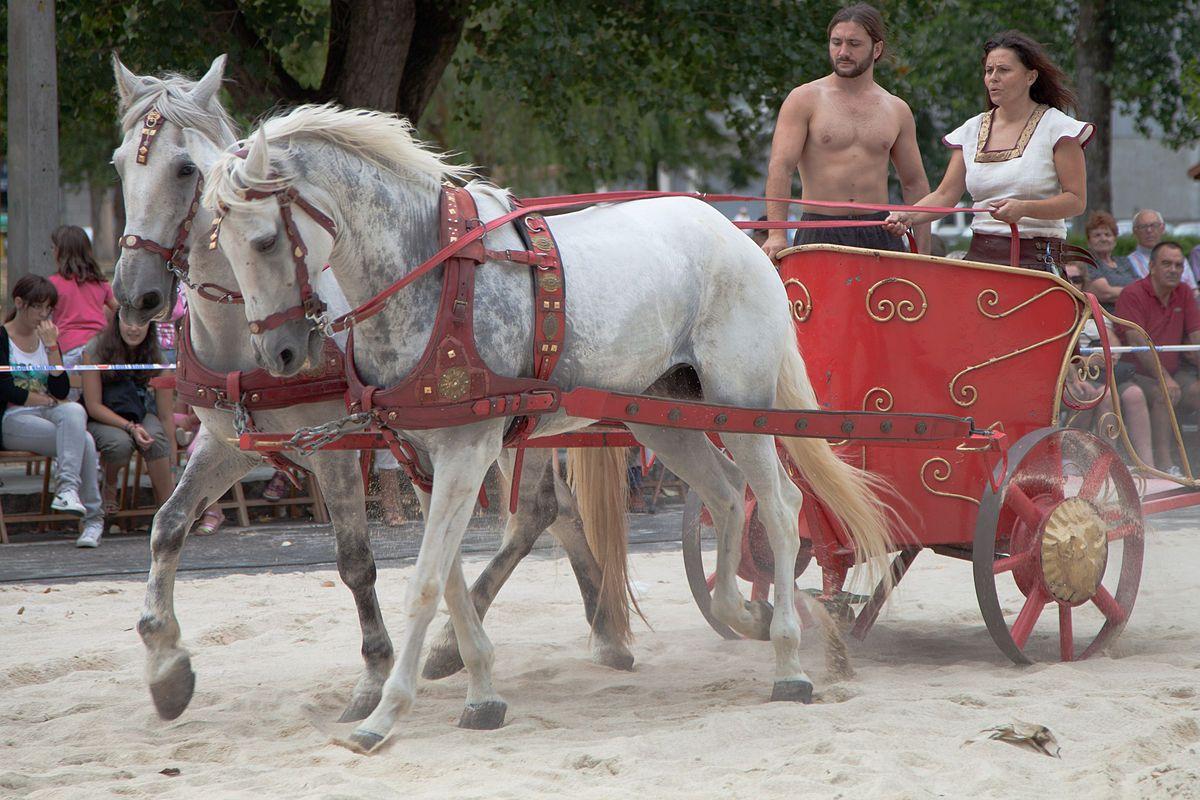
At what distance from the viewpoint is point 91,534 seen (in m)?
7.17

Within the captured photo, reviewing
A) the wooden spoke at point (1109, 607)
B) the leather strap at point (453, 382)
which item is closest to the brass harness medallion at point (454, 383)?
the leather strap at point (453, 382)

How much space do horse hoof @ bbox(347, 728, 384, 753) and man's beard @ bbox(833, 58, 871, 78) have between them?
291cm

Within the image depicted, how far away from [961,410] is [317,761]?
242cm

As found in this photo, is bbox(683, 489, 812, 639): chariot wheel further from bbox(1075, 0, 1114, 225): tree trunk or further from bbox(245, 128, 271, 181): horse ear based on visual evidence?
bbox(1075, 0, 1114, 225): tree trunk

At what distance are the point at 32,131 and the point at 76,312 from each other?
3.82 ft

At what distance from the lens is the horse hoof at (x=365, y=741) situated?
3514 mm

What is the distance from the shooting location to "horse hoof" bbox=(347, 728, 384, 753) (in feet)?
11.5

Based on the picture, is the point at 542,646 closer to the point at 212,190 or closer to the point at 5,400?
the point at 212,190

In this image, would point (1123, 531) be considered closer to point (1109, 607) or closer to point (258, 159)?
point (1109, 607)

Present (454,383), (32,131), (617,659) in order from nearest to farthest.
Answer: (454,383) < (617,659) < (32,131)

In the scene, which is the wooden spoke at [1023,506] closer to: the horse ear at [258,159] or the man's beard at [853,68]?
the man's beard at [853,68]

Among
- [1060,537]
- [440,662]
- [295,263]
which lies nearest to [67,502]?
[440,662]

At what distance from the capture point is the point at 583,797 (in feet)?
10.3

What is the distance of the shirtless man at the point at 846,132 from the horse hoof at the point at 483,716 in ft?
6.43
